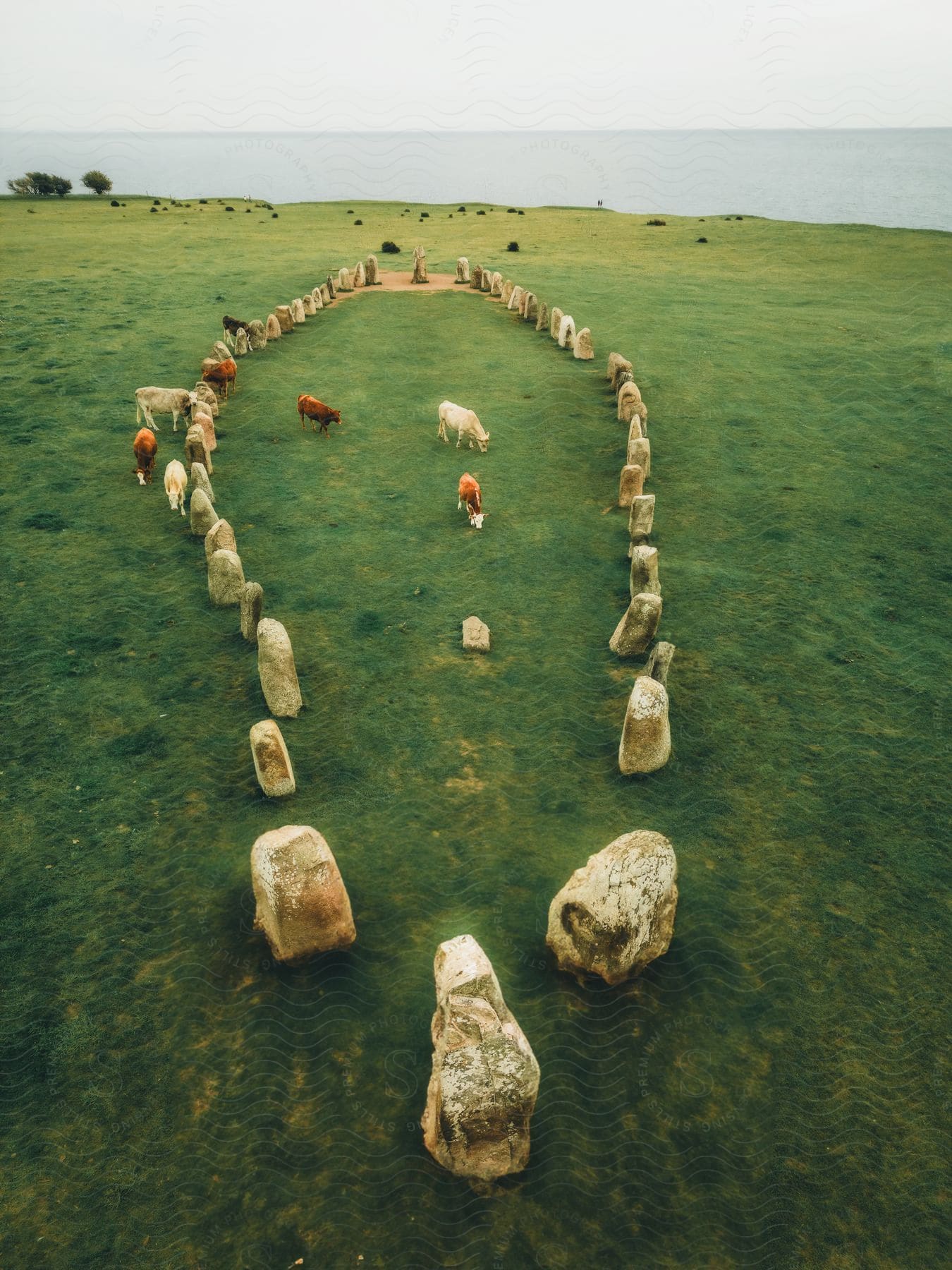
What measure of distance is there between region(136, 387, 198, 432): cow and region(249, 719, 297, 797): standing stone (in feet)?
39.8

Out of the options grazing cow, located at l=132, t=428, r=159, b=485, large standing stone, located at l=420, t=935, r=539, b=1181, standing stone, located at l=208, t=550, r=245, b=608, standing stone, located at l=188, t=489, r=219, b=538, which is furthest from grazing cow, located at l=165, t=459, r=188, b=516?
large standing stone, located at l=420, t=935, r=539, b=1181

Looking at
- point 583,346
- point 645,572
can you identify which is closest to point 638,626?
point 645,572

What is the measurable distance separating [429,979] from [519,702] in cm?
425

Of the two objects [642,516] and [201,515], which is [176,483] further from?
[642,516]

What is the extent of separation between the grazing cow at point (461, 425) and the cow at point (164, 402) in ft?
18.5

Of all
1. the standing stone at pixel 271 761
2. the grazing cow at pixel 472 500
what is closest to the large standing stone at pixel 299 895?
the standing stone at pixel 271 761

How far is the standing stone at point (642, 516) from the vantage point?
539 inches

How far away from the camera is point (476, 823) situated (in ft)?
28.1

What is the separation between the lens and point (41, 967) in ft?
22.8

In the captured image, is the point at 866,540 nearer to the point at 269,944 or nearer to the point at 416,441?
the point at 416,441

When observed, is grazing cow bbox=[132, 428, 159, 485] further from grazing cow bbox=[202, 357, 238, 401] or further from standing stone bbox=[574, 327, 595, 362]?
standing stone bbox=[574, 327, 595, 362]

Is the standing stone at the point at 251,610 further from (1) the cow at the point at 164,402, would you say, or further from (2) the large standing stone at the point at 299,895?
(1) the cow at the point at 164,402

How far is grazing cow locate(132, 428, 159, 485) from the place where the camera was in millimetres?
15812

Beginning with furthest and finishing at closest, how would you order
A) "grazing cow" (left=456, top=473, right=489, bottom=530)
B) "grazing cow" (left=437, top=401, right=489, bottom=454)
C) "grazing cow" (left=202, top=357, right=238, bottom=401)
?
"grazing cow" (left=202, top=357, right=238, bottom=401) → "grazing cow" (left=437, top=401, right=489, bottom=454) → "grazing cow" (left=456, top=473, right=489, bottom=530)
